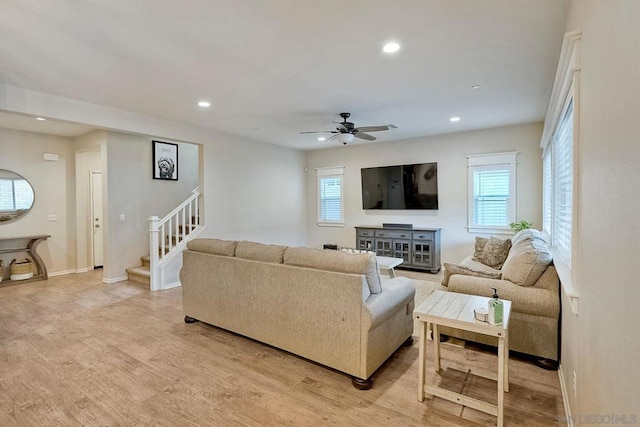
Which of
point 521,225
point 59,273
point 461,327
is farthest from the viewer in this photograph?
point 59,273

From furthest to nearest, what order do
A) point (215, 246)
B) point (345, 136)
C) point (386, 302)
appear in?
point (345, 136)
point (215, 246)
point (386, 302)

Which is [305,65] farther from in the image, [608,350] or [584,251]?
[608,350]

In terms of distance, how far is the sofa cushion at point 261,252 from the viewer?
2.88 metres

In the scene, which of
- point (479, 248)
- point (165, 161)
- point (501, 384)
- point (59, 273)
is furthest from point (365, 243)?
point (59, 273)

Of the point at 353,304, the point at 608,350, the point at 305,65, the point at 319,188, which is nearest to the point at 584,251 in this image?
the point at 608,350

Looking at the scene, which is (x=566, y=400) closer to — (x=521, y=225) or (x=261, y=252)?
(x=261, y=252)

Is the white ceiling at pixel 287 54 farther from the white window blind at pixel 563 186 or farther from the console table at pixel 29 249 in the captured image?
the console table at pixel 29 249

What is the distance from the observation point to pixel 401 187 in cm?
675

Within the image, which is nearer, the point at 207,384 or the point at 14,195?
the point at 207,384

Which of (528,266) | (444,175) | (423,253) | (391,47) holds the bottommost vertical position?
(423,253)

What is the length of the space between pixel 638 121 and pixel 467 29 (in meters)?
2.10

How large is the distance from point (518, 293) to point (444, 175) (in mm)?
3971

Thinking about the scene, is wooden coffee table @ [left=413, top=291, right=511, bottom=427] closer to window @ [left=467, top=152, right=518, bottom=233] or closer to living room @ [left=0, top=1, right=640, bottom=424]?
living room @ [left=0, top=1, right=640, bottom=424]

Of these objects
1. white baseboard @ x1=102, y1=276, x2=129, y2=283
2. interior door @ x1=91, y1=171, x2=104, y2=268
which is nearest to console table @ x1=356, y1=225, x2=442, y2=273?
white baseboard @ x1=102, y1=276, x2=129, y2=283
